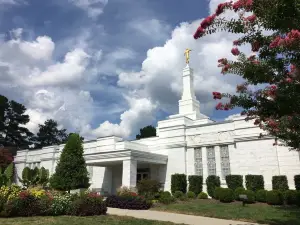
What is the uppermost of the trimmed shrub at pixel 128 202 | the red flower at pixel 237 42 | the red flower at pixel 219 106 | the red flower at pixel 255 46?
the red flower at pixel 237 42

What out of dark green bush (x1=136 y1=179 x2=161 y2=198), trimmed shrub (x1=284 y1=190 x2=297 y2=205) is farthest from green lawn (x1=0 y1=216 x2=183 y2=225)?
trimmed shrub (x1=284 y1=190 x2=297 y2=205)

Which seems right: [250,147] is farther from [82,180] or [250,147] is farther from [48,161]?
[48,161]

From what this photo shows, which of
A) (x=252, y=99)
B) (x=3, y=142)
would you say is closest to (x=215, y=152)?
(x=252, y=99)

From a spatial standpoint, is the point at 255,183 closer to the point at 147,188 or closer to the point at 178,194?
the point at 178,194

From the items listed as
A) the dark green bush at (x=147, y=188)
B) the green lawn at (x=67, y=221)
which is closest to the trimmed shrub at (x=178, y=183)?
the dark green bush at (x=147, y=188)

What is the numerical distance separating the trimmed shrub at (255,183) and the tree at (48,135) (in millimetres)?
49942

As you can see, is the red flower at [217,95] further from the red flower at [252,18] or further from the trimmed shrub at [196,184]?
the trimmed shrub at [196,184]

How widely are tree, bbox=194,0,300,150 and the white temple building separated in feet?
44.0

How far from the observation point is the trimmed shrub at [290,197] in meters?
15.7

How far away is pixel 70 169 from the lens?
792 inches

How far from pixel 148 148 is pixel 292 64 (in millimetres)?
20152

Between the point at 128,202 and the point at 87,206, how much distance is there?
387cm

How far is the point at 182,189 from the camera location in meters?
21.4

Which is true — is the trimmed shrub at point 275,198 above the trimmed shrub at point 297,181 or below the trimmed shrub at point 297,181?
below
